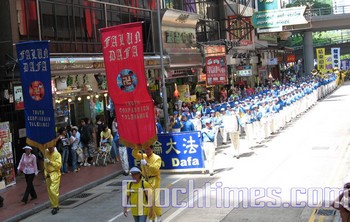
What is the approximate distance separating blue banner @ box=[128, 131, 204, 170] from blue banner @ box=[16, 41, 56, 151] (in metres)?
4.30

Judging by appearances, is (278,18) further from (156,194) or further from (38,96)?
(156,194)

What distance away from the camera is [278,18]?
4006cm

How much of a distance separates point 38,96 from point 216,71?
18.7m

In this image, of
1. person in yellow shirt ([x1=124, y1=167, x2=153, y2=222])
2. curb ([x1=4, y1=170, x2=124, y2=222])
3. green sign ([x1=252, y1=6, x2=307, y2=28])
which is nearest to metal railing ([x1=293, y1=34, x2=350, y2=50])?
green sign ([x1=252, y1=6, x2=307, y2=28])

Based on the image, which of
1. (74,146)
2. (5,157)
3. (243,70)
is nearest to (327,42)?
(243,70)

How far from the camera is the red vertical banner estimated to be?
1074 centimetres

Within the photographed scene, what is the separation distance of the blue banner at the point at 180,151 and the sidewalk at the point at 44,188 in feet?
4.88

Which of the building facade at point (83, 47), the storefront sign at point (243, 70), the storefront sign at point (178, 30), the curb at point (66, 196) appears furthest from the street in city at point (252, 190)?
the storefront sign at point (243, 70)

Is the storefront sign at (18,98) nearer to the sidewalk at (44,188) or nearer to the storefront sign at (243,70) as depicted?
the sidewalk at (44,188)

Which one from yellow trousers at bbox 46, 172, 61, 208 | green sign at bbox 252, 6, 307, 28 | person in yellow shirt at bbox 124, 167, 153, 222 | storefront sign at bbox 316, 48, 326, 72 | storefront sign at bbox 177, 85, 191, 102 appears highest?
green sign at bbox 252, 6, 307, 28

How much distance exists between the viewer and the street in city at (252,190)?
11.2 meters

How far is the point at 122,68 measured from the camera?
11.0 m

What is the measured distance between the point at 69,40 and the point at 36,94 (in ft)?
29.2

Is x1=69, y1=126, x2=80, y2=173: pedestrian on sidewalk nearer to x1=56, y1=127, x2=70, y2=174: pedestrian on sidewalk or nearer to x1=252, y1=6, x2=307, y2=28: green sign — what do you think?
x1=56, y1=127, x2=70, y2=174: pedestrian on sidewalk
